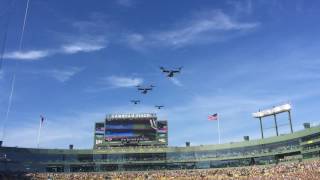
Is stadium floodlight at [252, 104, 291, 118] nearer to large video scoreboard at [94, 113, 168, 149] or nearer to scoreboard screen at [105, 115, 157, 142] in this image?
large video scoreboard at [94, 113, 168, 149]

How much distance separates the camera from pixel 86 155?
111312mm

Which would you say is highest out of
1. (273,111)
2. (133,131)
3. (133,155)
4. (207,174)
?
(273,111)

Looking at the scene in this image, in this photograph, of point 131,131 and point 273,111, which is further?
point 131,131

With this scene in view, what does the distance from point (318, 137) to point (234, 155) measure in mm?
25971

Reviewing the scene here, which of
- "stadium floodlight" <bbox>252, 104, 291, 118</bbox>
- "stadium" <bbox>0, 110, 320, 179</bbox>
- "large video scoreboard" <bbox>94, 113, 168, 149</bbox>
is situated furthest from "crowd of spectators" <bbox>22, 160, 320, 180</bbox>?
"stadium floodlight" <bbox>252, 104, 291, 118</bbox>

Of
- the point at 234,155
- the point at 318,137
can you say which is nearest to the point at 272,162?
the point at 234,155

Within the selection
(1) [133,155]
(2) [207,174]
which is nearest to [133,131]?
(1) [133,155]

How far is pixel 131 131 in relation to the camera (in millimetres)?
109125

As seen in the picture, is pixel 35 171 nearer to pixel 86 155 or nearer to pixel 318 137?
pixel 86 155

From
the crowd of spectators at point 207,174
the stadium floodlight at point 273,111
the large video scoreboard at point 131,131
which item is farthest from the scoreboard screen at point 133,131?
the stadium floodlight at point 273,111

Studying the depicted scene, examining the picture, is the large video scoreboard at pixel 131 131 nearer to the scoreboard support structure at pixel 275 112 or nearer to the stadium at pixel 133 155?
the stadium at pixel 133 155

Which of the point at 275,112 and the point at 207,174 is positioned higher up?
the point at 275,112

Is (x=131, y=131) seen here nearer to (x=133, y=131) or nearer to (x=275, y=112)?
(x=133, y=131)

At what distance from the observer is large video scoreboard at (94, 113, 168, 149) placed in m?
109
